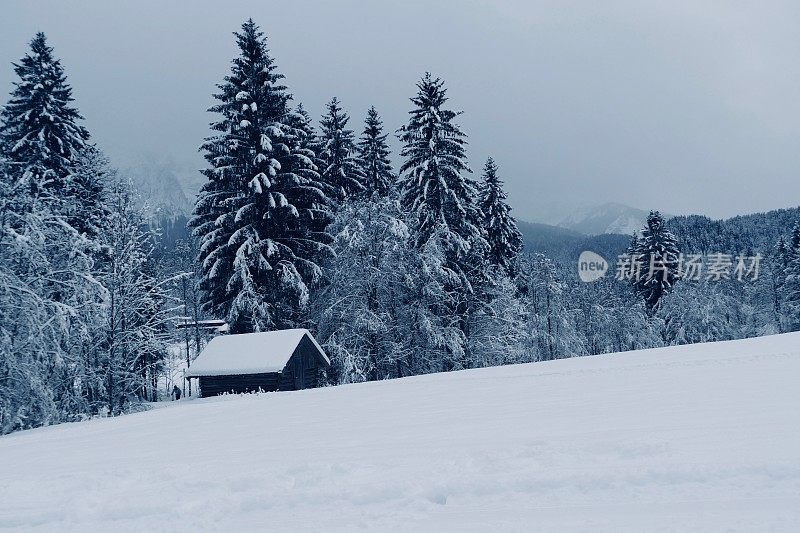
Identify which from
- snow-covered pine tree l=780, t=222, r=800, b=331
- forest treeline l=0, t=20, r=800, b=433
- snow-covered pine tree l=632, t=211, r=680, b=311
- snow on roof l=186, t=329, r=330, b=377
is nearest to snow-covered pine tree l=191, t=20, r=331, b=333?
forest treeline l=0, t=20, r=800, b=433

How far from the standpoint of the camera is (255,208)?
23.9 m

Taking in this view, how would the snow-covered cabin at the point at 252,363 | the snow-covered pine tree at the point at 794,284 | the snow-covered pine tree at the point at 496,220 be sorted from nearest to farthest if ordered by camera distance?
the snow-covered cabin at the point at 252,363, the snow-covered pine tree at the point at 496,220, the snow-covered pine tree at the point at 794,284

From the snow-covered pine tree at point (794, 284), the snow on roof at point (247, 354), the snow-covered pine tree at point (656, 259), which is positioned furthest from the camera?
the snow-covered pine tree at point (794, 284)

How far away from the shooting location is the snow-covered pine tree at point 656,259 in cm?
4209

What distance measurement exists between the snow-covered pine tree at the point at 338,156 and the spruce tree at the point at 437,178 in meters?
3.75

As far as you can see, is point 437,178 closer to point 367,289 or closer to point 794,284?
point 367,289

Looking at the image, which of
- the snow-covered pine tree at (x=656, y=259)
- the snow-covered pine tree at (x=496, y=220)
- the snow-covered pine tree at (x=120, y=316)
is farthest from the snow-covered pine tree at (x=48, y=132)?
the snow-covered pine tree at (x=656, y=259)

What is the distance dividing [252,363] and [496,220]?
20.5m

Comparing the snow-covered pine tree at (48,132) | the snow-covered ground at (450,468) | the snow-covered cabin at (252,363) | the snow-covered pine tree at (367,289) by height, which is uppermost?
the snow-covered pine tree at (48,132)

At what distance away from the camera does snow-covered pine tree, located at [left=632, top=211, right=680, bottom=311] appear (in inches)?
1657

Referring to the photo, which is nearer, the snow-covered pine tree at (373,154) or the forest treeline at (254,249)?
the forest treeline at (254,249)

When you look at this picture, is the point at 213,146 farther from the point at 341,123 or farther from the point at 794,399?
the point at 794,399

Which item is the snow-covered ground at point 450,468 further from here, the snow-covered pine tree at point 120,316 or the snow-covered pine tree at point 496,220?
the snow-covered pine tree at point 496,220

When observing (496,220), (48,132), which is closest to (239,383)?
(48,132)
